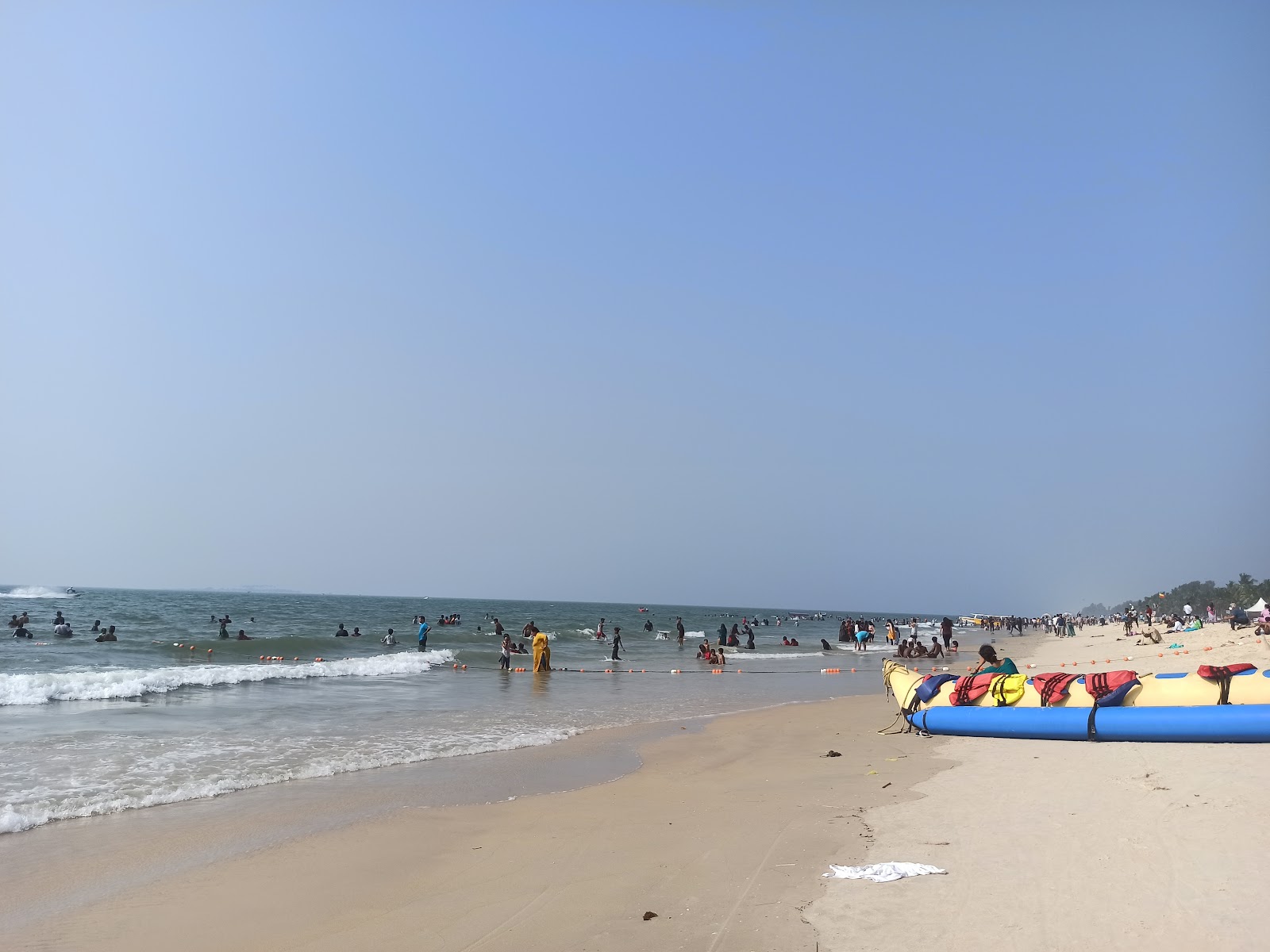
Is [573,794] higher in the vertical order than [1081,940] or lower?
lower

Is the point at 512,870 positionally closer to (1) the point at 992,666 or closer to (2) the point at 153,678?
(1) the point at 992,666

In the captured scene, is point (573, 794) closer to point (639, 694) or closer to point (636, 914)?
point (636, 914)

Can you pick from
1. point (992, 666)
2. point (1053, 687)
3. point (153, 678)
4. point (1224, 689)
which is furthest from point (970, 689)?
point (153, 678)

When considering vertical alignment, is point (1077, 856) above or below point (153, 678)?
above

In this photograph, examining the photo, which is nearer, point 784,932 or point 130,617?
point 784,932

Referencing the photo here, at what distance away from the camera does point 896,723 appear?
45.8 ft

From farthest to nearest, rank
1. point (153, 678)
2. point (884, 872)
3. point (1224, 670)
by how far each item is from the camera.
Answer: point (153, 678)
point (1224, 670)
point (884, 872)

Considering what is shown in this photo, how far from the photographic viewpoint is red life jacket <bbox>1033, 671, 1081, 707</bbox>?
1066 cm

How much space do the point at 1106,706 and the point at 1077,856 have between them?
537cm

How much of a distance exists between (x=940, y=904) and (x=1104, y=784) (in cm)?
393

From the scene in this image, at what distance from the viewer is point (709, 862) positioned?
611 cm

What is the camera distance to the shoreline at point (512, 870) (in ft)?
16.4

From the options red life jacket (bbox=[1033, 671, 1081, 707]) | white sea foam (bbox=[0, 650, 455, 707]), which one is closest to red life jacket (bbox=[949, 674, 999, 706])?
red life jacket (bbox=[1033, 671, 1081, 707])

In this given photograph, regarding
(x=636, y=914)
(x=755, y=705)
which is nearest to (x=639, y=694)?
(x=755, y=705)
